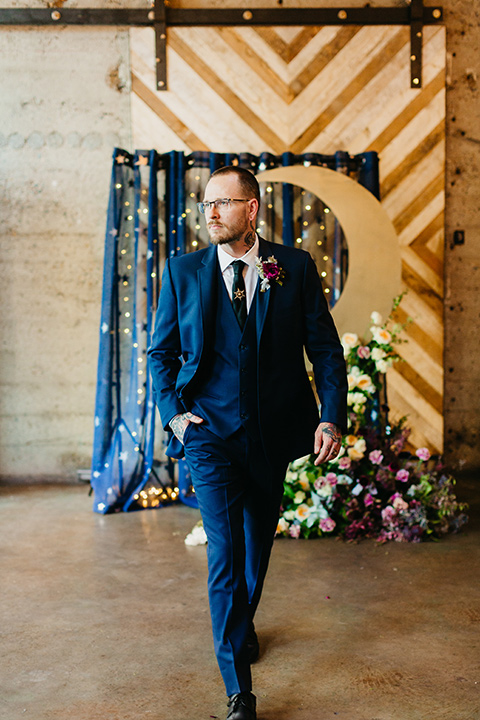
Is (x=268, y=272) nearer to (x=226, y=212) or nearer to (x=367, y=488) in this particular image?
(x=226, y=212)

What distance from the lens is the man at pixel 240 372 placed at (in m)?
2.46

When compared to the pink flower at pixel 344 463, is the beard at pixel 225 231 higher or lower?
higher

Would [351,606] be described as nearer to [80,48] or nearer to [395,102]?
[395,102]

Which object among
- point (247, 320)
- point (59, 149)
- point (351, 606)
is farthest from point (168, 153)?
point (351, 606)

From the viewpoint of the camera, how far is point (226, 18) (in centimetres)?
531

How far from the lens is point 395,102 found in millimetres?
5344

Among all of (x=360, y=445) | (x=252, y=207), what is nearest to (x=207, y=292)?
(x=252, y=207)

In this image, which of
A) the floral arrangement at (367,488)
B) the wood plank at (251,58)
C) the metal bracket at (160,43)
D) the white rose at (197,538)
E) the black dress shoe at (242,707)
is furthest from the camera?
the wood plank at (251,58)

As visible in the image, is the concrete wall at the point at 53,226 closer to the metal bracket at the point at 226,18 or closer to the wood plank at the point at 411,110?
the metal bracket at the point at 226,18

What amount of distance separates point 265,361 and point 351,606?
4.83 feet

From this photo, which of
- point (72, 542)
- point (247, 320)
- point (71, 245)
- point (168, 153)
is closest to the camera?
point (247, 320)

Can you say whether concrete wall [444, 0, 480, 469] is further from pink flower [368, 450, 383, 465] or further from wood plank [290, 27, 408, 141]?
pink flower [368, 450, 383, 465]

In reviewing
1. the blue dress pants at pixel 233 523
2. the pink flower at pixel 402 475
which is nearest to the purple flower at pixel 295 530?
the pink flower at pixel 402 475

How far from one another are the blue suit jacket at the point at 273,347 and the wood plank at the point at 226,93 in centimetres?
299
